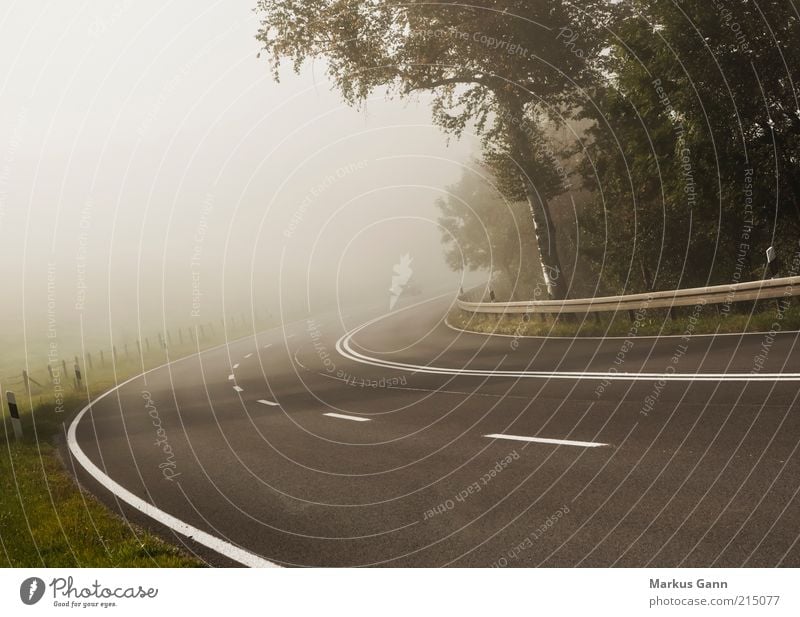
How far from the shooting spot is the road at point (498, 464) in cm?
521

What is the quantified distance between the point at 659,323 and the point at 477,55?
1213cm

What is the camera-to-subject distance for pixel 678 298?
53.9 ft

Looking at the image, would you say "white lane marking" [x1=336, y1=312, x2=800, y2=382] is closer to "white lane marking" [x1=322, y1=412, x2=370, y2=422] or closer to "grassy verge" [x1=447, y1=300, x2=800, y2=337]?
"white lane marking" [x1=322, y1=412, x2=370, y2=422]

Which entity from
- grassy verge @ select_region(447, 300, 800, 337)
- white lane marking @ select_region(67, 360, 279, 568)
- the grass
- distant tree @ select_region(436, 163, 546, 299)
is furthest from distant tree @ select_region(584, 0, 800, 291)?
distant tree @ select_region(436, 163, 546, 299)

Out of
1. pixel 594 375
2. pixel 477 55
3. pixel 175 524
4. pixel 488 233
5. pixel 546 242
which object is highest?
pixel 477 55

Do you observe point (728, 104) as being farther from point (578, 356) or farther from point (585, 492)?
point (585, 492)

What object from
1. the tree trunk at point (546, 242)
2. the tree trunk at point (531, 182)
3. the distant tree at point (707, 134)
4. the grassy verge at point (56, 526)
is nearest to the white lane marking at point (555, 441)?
the grassy verge at point (56, 526)

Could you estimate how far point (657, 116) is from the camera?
18.9 metres

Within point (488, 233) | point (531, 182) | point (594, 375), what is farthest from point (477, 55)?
point (488, 233)

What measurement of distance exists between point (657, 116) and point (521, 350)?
7.91 metres

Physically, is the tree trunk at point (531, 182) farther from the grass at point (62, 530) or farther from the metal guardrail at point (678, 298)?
the grass at point (62, 530)

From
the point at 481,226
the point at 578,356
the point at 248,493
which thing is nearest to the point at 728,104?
the point at 578,356

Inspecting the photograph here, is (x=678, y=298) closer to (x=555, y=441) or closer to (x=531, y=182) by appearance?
(x=555, y=441)

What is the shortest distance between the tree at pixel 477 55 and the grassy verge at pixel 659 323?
349cm
